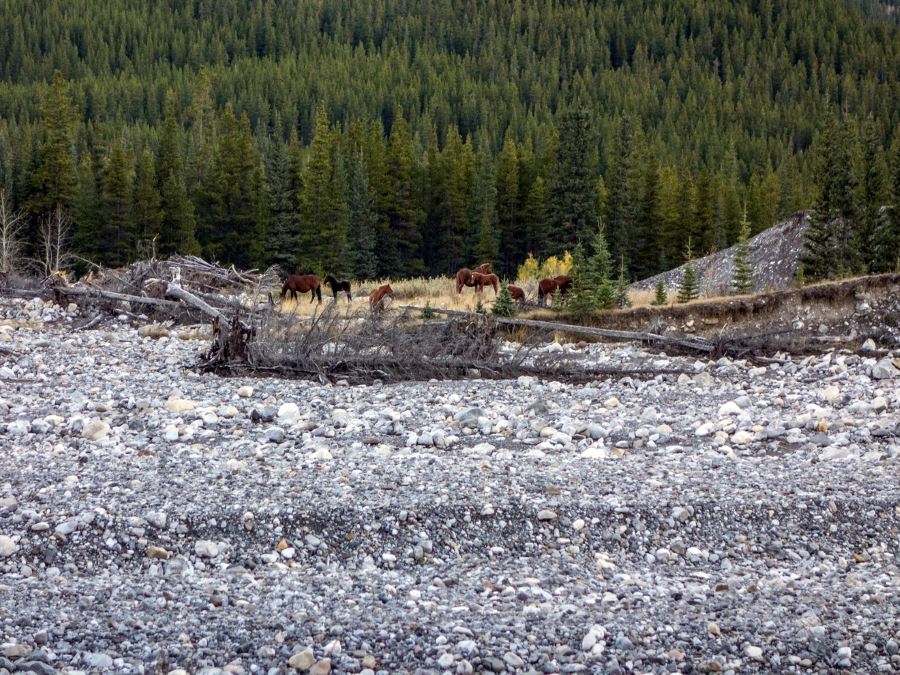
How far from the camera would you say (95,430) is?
968 centimetres

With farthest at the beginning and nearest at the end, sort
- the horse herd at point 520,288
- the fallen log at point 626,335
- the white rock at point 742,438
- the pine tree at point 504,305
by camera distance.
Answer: the horse herd at point 520,288
the pine tree at point 504,305
the fallen log at point 626,335
the white rock at point 742,438

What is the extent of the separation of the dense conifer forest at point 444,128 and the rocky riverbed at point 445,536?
1969cm

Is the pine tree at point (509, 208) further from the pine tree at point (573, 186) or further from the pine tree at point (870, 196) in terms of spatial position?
the pine tree at point (870, 196)

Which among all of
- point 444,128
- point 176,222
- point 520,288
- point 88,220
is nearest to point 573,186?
point 176,222

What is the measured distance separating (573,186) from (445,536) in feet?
154

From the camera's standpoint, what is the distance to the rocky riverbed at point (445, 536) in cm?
551

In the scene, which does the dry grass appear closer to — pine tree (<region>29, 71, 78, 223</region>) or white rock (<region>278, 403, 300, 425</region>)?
white rock (<region>278, 403, 300, 425</region>)

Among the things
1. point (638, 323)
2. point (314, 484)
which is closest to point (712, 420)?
point (314, 484)

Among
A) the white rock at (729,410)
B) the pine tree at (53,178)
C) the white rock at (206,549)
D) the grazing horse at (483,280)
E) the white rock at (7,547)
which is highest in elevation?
the white rock at (7,547)

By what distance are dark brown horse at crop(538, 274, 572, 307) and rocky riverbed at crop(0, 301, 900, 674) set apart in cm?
890

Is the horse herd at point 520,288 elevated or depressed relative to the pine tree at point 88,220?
elevated

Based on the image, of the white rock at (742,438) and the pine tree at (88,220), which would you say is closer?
the white rock at (742,438)

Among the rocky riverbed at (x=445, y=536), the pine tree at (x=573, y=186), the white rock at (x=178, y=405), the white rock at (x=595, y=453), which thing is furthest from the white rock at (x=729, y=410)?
the pine tree at (x=573, y=186)

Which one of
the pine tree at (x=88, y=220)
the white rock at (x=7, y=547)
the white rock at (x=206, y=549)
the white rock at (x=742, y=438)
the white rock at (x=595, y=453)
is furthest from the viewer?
the pine tree at (x=88, y=220)
